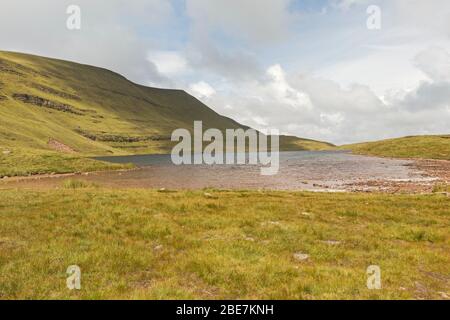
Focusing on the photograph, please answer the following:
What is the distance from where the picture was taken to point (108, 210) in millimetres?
19953

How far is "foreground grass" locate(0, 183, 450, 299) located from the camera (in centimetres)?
946

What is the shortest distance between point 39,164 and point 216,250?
2998 inches

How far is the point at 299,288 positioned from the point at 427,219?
14.7m

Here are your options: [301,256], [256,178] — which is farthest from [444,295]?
[256,178]

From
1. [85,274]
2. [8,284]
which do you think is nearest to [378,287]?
[85,274]

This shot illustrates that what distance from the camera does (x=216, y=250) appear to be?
42.9ft

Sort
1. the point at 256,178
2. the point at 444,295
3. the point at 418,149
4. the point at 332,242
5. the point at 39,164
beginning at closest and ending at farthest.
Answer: the point at 444,295 → the point at 332,242 → the point at 256,178 → the point at 39,164 → the point at 418,149

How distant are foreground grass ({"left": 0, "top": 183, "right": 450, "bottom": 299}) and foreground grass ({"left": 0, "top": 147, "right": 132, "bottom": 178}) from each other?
176 feet

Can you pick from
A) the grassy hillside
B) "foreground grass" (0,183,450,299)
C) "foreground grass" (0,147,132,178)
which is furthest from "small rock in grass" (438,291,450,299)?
the grassy hillside

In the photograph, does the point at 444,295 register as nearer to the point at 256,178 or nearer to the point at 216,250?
the point at 216,250

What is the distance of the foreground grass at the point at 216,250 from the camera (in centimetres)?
946
